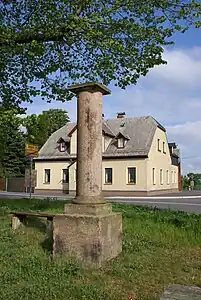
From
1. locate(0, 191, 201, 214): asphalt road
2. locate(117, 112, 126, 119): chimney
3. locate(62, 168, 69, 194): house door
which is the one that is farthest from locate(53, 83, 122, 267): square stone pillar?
locate(117, 112, 126, 119): chimney

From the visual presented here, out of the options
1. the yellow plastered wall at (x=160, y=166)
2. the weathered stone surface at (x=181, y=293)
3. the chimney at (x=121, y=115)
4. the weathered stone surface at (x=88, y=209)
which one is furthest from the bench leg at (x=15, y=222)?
the chimney at (x=121, y=115)

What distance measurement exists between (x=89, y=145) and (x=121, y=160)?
28.0 meters

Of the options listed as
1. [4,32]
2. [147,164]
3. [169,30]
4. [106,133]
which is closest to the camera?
[4,32]

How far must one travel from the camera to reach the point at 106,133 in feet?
117

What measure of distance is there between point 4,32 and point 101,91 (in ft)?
14.3

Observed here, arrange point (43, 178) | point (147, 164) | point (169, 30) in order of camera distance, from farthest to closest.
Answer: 1. point (43, 178)
2. point (147, 164)
3. point (169, 30)

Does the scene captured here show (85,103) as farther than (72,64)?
No

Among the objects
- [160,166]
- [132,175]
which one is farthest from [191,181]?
[132,175]

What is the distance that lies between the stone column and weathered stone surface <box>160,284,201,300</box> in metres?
2.94

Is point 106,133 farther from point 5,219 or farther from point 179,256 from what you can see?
point 179,256

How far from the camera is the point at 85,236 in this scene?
5.81 meters

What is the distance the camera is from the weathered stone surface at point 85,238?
5.73 meters

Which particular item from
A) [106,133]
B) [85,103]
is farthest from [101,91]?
[106,133]

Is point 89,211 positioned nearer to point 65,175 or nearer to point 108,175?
point 108,175
